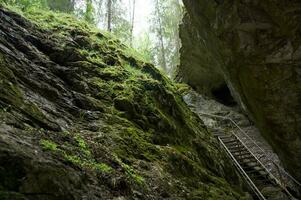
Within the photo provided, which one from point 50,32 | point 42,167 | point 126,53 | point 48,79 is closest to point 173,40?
point 126,53

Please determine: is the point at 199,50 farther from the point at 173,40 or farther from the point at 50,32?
the point at 173,40

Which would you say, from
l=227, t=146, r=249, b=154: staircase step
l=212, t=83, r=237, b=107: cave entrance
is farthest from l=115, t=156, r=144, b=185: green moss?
l=212, t=83, r=237, b=107: cave entrance

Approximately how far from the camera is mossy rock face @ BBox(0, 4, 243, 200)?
3998 millimetres

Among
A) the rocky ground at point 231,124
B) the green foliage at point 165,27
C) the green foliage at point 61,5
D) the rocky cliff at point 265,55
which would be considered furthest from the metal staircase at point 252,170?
the green foliage at point 165,27

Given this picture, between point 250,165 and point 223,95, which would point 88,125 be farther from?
point 223,95

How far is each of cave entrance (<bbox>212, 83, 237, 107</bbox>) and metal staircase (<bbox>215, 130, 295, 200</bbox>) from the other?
679cm

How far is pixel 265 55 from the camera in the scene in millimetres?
7648

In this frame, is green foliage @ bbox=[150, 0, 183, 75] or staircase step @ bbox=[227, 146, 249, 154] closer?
staircase step @ bbox=[227, 146, 249, 154]

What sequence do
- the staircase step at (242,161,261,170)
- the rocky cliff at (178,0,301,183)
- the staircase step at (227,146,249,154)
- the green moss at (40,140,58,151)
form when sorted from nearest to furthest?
1. the green moss at (40,140,58,151)
2. the rocky cliff at (178,0,301,183)
3. the staircase step at (242,161,261,170)
4. the staircase step at (227,146,249,154)

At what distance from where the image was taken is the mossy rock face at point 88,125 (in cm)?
400

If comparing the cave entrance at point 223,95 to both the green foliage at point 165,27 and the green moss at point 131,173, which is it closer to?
the green foliage at point 165,27

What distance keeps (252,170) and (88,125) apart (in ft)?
24.8

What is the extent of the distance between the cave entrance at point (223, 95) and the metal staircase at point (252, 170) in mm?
6794

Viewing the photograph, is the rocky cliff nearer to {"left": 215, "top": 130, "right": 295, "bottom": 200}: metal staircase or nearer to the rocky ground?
{"left": 215, "top": 130, "right": 295, "bottom": 200}: metal staircase
